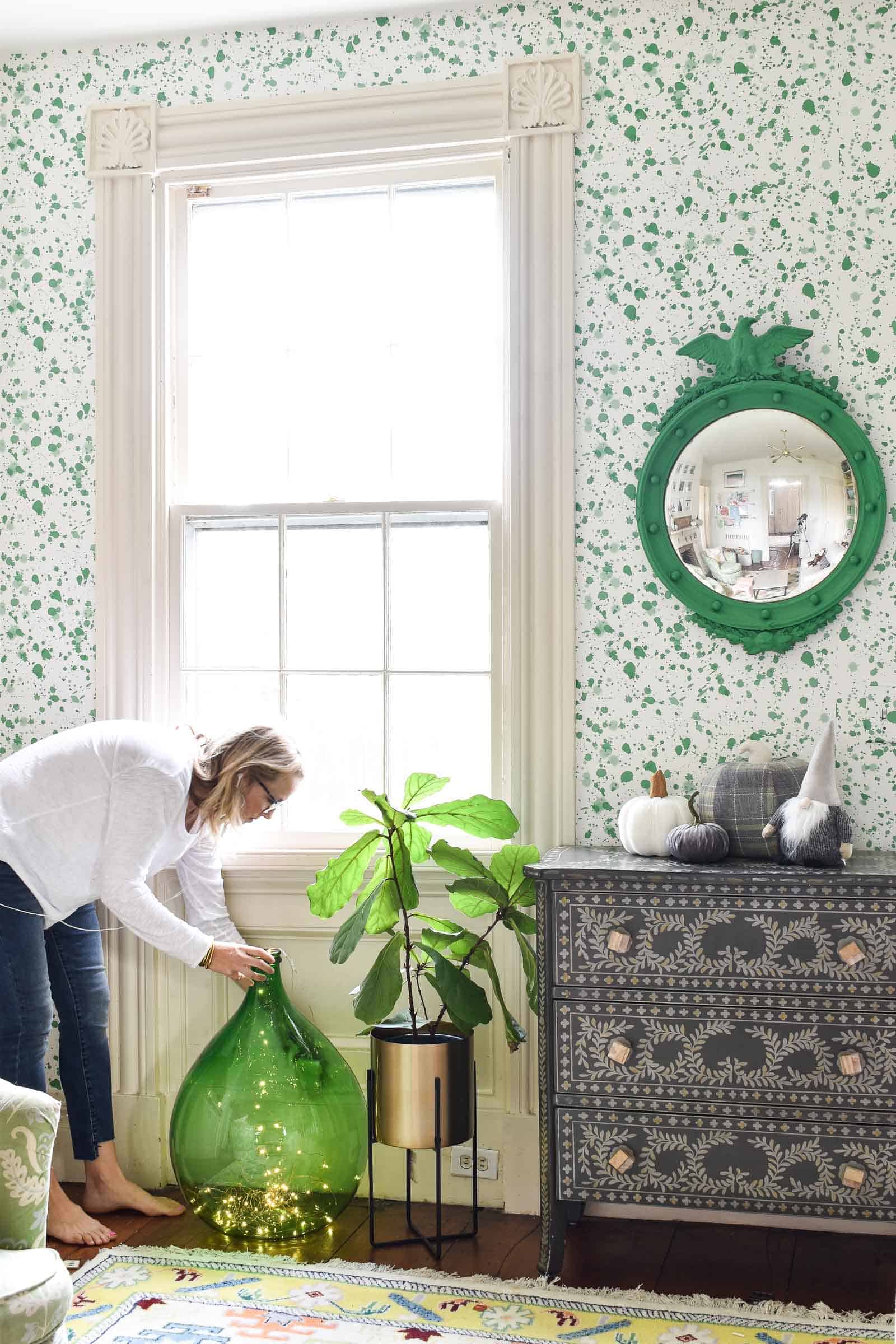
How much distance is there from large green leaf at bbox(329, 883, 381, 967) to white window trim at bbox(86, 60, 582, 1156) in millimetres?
384

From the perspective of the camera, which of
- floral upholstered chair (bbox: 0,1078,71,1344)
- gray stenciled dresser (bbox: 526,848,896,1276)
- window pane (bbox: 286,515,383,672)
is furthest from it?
window pane (bbox: 286,515,383,672)

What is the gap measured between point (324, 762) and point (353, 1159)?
106 cm

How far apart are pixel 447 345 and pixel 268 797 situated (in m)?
1.36

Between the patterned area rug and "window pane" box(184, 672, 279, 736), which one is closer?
the patterned area rug

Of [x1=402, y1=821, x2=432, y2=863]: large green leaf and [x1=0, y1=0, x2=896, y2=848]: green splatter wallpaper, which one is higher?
[x1=0, y1=0, x2=896, y2=848]: green splatter wallpaper

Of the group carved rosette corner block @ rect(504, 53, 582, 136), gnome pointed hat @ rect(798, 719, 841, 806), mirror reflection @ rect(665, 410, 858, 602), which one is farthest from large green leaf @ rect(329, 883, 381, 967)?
carved rosette corner block @ rect(504, 53, 582, 136)

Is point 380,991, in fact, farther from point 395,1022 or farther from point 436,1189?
point 436,1189

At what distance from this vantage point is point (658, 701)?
3.15 m

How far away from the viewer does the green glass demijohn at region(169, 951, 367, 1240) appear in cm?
291

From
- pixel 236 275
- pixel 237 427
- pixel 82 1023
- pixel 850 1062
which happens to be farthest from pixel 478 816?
→ pixel 236 275

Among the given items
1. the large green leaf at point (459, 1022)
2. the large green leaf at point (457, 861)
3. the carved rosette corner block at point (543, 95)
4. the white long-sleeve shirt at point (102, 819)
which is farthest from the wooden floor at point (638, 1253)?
the carved rosette corner block at point (543, 95)

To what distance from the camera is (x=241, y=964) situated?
9.67ft

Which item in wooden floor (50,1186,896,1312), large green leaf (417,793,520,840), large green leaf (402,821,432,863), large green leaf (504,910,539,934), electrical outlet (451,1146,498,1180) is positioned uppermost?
large green leaf (417,793,520,840)

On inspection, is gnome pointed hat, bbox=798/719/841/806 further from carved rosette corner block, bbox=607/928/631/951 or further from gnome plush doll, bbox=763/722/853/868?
carved rosette corner block, bbox=607/928/631/951
